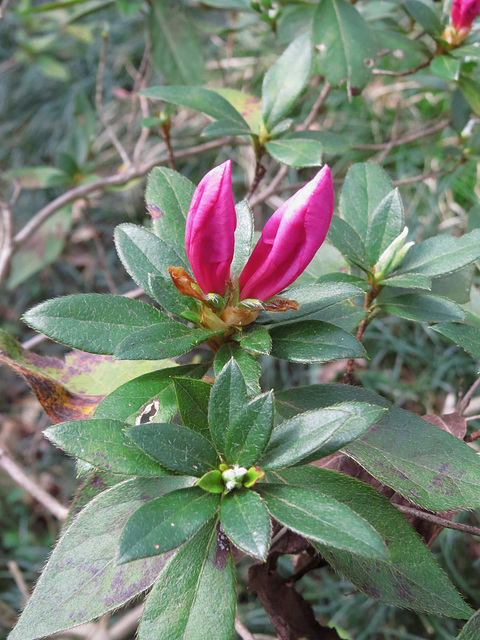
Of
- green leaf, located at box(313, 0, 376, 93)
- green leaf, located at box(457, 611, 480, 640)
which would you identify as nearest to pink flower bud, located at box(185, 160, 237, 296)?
green leaf, located at box(457, 611, 480, 640)

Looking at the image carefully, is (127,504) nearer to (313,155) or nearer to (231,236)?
(231,236)

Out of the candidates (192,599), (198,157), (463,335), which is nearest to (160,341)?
(192,599)

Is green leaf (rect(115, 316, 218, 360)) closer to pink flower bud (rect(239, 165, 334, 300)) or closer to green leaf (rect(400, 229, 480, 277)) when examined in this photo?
pink flower bud (rect(239, 165, 334, 300))

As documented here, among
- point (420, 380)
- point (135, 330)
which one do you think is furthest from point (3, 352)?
point (420, 380)

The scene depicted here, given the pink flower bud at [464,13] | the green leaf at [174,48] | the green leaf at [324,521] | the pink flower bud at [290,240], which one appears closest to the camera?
the green leaf at [324,521]

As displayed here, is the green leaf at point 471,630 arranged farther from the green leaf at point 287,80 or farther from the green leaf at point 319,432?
the green leaf at point 287,80

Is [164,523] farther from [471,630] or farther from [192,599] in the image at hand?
[471,630]

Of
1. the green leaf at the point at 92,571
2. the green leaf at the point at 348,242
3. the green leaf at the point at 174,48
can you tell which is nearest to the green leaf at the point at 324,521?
the green leaf at the point at 92,571
